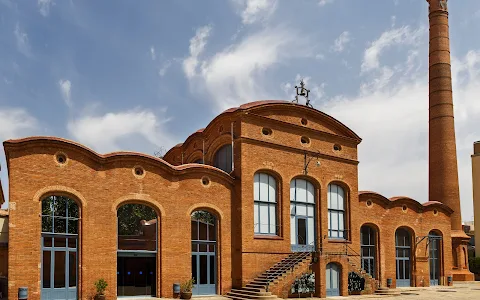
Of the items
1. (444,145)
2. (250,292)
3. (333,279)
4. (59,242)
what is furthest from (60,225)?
(444,145)

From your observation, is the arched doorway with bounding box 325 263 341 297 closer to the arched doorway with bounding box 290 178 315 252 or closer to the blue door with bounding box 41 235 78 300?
the arched doorway with bounding box 290 178 315 252

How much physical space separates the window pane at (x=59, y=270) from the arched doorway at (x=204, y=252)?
5.94 m

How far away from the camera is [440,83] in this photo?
1601 inches

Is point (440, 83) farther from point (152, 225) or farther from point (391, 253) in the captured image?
point (152, 225)

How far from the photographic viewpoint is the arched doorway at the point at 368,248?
103ft

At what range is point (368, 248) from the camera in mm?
31797

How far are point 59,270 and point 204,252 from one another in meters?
6.74

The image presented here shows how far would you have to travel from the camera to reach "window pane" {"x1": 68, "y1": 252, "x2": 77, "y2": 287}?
20.6m

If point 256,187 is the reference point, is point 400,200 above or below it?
below

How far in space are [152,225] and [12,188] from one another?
6.99m

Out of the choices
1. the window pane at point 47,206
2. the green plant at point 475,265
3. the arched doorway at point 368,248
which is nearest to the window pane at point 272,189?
the arched doorway at point 368,248

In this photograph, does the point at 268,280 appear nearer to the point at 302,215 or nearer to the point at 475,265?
the point at 302,215

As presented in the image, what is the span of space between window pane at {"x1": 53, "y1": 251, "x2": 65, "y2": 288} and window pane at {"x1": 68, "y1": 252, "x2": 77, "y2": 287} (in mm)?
254

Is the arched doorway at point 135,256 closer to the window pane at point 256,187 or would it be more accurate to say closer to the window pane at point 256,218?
the window pane at point 256,218
